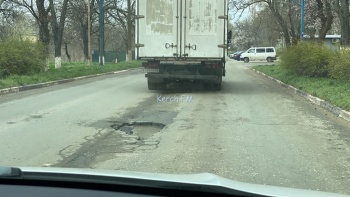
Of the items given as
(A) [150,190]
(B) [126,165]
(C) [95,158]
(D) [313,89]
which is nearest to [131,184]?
(A) [150,190]

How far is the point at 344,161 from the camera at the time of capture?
267 inches

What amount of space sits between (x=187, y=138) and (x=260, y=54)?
5487cm

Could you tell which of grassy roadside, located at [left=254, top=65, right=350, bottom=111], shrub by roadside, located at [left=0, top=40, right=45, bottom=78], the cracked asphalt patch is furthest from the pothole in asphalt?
shrub by roadside, located at [left=0, top=40, right=45, bottom=78]

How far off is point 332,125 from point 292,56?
41.7 feet

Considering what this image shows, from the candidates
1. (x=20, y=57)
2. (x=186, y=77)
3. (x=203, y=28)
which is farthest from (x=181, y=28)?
(x=20, y=57)

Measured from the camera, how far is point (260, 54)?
203 feet

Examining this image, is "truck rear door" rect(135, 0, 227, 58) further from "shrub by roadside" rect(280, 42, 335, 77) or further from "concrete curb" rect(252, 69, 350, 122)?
"shrub by roadside" rect(280, 42, 335, 77)

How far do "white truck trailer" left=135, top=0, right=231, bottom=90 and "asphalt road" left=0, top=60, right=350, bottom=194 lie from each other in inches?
84.8

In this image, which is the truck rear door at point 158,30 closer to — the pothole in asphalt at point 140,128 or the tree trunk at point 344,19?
the pothole in asphalt at point 140,128

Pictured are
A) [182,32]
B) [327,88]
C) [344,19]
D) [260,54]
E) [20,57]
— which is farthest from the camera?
[260,54]

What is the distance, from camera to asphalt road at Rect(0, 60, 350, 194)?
6.30 metres

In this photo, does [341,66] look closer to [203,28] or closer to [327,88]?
[327,88]

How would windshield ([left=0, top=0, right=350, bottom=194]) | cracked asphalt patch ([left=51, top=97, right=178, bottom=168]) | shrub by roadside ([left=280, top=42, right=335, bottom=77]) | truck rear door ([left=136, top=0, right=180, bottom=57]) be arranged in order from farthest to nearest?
shrub by roadside ([left=280, top=42, right=335, bottom=77]), truck rear door ([left=136, top=0, right=180, bottom=57]), cracked asphalt patch ([left=51, top=97, right=178, bottom=168]), windshield ([left=0, top=0, right=350, bottom=194])

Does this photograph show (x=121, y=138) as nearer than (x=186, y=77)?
Yes
